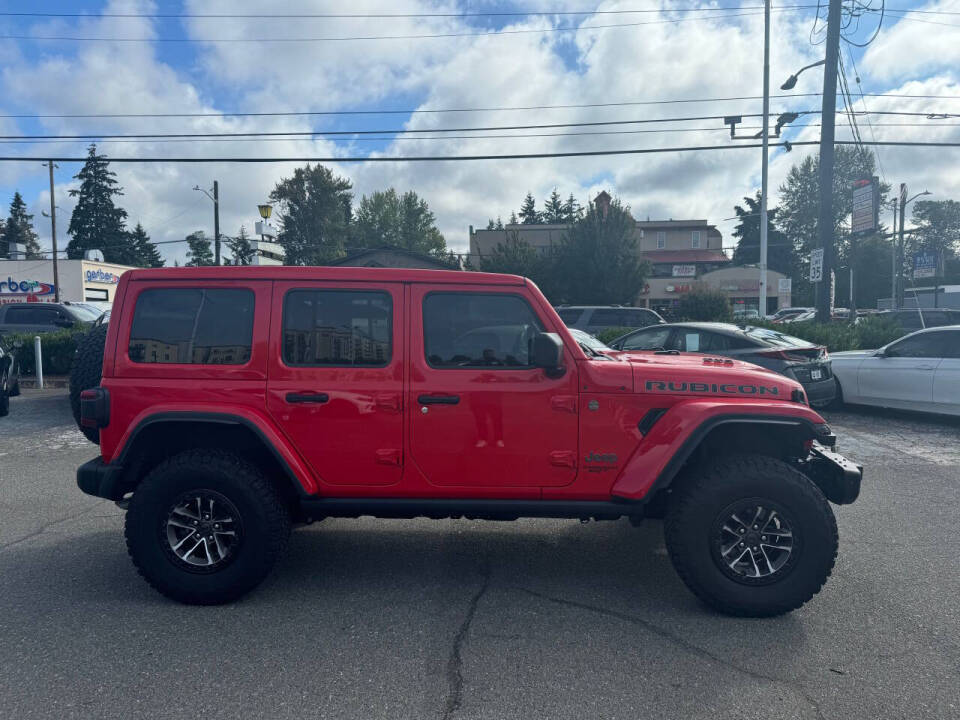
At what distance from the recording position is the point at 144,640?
3.41 meters

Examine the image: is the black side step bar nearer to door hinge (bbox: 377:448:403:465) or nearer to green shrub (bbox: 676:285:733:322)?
door hinge (bbox: 377:448:403:465)

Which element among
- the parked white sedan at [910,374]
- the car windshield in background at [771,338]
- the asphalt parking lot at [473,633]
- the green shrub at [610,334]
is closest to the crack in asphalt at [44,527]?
the asphalt parking lot at [473,633]

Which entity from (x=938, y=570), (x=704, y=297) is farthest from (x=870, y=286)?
(x=938, y=570)

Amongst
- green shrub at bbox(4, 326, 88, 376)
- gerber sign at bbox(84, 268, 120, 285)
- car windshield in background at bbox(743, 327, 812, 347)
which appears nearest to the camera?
car windshield in background at bbox(743, 327, 812, 347)

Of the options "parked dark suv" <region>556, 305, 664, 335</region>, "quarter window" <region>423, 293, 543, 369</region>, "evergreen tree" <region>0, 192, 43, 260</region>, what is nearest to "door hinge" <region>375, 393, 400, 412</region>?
"quarter window" <region>423, 293, 543, 369</region>

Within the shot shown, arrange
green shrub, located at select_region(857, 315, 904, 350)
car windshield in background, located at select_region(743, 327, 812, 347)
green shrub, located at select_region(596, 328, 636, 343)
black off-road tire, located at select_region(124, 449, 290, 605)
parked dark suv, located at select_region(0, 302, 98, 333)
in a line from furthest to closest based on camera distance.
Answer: parked dark suv, located at select_region(0, 302, 98, 333) → green shrub, located at select_region(596, 328, 636, 343) → green shrub, located at select_region(857, 315, 904, 350) → car windshield in background, located at select_region(743, 327, 812, 347) → black off-road tire, located at select_region(124, 449, 290, 605)

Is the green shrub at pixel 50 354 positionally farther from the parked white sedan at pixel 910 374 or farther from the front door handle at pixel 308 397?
the parked white sedan at pixel 910 374

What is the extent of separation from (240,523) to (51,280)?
4887 cm

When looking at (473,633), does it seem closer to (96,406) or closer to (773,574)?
(773,574)

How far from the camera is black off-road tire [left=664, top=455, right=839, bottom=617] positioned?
362cm

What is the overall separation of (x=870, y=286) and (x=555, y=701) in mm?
69691

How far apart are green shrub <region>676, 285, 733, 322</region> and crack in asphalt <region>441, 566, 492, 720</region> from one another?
16700mm

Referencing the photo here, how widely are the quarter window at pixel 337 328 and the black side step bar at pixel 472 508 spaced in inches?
32.4

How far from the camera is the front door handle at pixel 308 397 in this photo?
3.79 m
